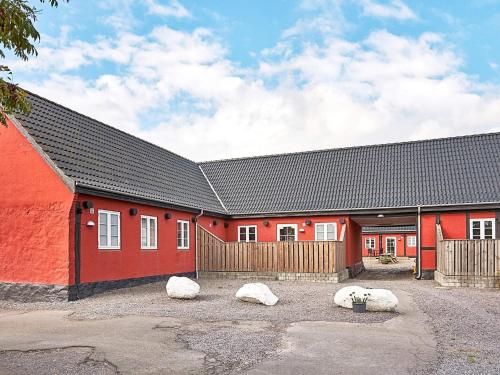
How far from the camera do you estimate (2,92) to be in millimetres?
6133

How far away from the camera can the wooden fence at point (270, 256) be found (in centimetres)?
1983

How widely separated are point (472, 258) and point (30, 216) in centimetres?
1466

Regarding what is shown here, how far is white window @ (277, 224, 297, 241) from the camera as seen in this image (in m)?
23.6

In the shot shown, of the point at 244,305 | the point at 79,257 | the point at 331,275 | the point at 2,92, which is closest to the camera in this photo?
the point at 2,92

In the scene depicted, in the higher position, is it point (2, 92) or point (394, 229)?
point (2, 92)

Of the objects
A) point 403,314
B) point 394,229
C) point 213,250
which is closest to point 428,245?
point 213,250

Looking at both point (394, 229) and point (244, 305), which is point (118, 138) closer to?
point (244, 305)

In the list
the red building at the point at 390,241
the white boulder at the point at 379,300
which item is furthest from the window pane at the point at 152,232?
the red building at the point at 390,241

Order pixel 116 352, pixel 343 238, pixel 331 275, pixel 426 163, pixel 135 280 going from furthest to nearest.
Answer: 1. pixel 426 163
2. pixel 343 238
3. pixel 331 275
4. pixel 135 280
5. pixel 116 352

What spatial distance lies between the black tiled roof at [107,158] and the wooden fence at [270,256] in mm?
2169

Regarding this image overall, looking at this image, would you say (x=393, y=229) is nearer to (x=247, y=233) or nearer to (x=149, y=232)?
(x=247, y=233)

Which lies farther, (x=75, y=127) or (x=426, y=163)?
(x=426, y=163)

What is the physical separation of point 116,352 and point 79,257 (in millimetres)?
7184

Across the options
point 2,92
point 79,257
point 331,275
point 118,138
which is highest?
point 118,138
